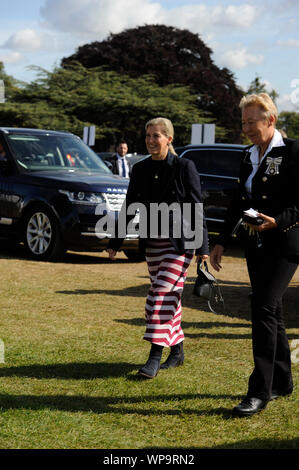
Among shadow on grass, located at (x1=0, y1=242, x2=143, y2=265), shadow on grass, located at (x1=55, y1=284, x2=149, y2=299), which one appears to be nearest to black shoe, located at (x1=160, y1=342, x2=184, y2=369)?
shadow on grass, located at (x1=55, y1=284, x2=149, y2=299)

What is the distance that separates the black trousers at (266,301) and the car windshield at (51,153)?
8.02 m

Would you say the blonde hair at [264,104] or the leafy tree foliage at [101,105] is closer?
the blonde hair at [264,104]

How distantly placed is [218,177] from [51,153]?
3.47 metres

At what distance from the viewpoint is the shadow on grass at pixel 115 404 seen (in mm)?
4688

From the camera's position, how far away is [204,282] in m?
5.56

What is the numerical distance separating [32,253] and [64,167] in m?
1.67

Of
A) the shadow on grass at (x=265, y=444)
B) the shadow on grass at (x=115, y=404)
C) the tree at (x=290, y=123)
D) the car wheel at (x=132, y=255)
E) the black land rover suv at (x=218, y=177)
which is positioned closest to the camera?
the shadow on grass at (x=265, y=444)

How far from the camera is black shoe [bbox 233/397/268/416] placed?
4.62 meters

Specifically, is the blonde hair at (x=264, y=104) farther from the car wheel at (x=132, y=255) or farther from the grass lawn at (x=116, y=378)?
the car wheel at (x=132, y=255)

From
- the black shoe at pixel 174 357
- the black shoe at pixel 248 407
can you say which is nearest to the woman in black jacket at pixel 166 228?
the black shoe at pixel 174 357

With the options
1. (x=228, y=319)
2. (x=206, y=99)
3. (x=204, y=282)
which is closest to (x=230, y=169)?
(x=228, y=319)

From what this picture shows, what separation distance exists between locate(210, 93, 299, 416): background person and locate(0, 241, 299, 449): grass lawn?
1.09 ft
